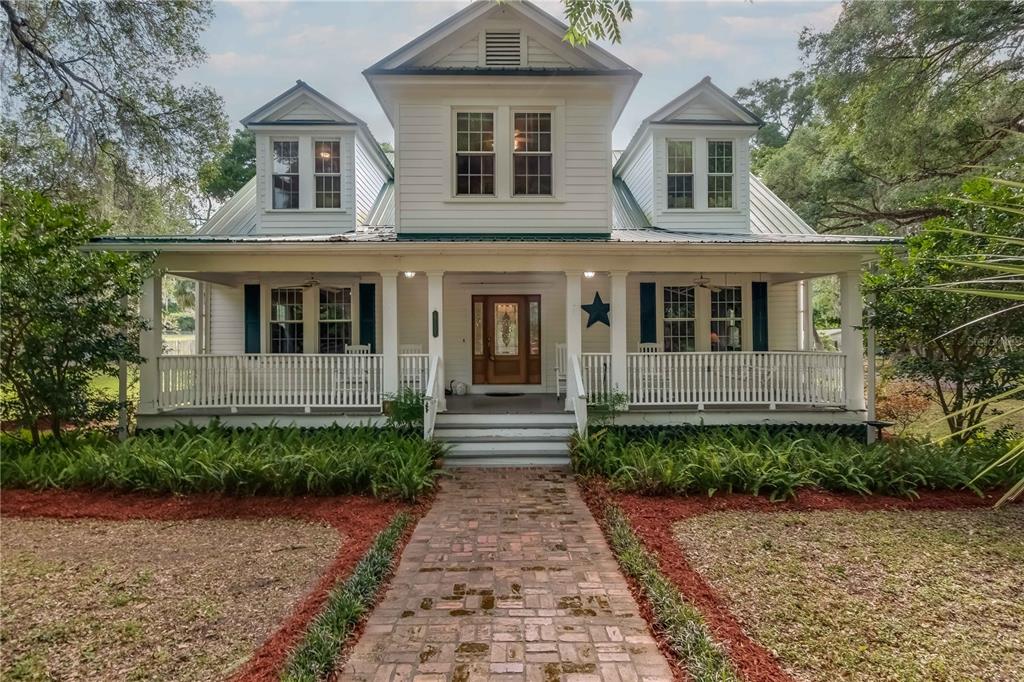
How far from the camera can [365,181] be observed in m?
11.5

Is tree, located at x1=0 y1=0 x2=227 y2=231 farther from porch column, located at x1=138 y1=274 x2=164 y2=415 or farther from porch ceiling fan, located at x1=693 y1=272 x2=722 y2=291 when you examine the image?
porch ceiling fan, located at x1=693 y1=272 x2=722 y2=291

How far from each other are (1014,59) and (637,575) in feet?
44.2

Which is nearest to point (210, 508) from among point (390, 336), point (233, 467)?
point (233, 467)

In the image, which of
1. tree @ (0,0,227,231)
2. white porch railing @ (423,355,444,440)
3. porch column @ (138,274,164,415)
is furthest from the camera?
tree @ (0,0,227,231)

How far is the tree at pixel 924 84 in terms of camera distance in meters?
9.97

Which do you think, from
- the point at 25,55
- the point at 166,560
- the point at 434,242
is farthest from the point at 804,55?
the point at 25,55

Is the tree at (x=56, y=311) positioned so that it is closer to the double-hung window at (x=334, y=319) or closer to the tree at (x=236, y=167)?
the double-hung window at (x=334, y=319)

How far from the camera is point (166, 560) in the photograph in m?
4.97

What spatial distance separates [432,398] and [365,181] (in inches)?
232

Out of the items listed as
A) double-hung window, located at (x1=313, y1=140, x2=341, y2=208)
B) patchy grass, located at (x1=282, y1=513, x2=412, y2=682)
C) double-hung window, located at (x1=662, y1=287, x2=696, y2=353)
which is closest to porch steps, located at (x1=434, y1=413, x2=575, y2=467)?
patchy grass, located at (x1=282, y1=513, x2=412, y2=682)

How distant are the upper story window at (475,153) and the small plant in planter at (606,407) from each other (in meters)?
4.34

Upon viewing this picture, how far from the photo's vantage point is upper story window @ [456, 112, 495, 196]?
9648 mm

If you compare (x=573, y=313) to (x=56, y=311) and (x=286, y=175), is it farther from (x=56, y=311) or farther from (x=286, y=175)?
(x=56, y=311)

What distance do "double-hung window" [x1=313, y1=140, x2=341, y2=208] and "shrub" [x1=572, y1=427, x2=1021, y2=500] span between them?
7315mm
